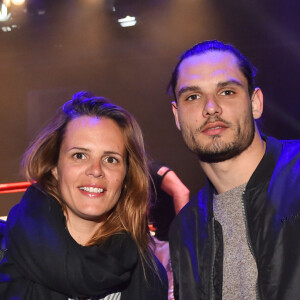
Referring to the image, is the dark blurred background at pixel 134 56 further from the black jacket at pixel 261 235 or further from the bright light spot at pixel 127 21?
the black jacket at pixel 261 235

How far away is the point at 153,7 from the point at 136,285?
6594mm

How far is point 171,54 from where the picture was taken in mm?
7910

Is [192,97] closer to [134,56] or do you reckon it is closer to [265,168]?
[265,168]

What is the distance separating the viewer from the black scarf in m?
1.86

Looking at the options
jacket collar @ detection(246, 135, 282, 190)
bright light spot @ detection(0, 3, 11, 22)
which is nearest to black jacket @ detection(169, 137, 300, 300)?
jacket collar @ detection(246, 135, 282, 190)

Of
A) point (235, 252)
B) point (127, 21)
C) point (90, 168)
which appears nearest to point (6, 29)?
point (127, 21)

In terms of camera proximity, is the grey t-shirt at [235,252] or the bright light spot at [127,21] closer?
the grey t-shirt at [235,252]

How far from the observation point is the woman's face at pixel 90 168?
2006mm

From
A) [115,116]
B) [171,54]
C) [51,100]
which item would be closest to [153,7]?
[171,54]

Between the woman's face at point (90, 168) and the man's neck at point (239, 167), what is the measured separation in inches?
20.6

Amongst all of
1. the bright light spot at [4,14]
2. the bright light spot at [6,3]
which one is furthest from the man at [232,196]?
the bright light spot at [4,14]

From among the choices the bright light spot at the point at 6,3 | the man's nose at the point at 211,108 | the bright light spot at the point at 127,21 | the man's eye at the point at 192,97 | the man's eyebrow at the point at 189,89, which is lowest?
the man's nose at the point at 211,108

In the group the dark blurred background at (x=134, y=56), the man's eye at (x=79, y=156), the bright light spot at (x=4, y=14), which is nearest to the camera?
the man's eye at (x=79, y=156)

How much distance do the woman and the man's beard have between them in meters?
0.45
